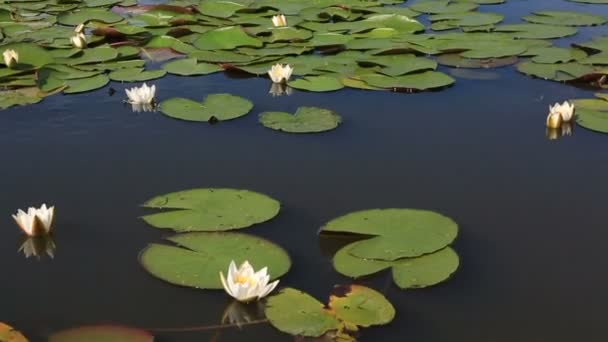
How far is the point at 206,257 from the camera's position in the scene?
2305 millimetres

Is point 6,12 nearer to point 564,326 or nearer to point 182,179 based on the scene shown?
point 182,179

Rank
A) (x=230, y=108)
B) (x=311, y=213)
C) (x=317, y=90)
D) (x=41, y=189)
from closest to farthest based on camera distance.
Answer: (x=311, y=213)
(x=41, y=189)
(x=230, y=108)
(x=317, y=90)

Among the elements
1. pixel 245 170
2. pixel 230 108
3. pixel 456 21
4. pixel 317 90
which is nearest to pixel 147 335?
pixel 245 170

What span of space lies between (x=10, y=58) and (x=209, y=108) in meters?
1.36

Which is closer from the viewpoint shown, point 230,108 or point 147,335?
point 147,335

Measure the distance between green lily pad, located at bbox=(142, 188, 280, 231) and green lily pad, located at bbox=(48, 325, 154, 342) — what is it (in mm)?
558

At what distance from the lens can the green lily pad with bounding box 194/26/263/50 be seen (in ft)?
15.3

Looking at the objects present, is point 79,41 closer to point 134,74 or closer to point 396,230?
point 134,74

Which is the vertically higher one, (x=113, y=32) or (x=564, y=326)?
(x=113, y=32)

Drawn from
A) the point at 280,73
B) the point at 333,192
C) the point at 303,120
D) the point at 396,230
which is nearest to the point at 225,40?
the point at 280,73

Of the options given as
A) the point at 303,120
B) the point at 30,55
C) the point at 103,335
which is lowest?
the point at 103,335

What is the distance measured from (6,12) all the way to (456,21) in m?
3.25

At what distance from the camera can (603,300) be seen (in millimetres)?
2131

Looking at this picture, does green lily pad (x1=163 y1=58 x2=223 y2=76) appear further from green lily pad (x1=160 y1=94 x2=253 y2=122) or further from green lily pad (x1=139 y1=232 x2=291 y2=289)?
green lily pad (x1=139 y1=232 x2=291 y2=289)
